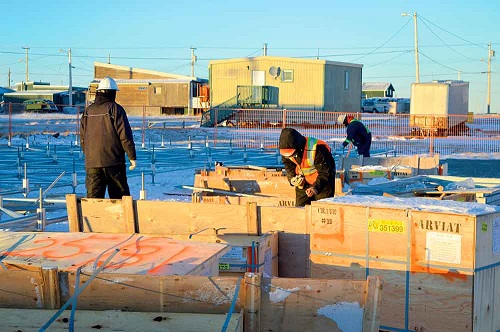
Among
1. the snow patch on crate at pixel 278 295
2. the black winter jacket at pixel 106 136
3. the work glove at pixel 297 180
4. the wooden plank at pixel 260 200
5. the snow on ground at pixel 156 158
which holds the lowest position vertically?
the snow on ground at pixel 156 158

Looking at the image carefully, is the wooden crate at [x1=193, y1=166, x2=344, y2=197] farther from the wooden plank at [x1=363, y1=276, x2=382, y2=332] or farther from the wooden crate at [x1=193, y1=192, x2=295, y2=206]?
the wooden plank at [x1=363, y1=276, x2=382, y2=332]

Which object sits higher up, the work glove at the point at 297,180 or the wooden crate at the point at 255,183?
the work glove at the point at 297,180

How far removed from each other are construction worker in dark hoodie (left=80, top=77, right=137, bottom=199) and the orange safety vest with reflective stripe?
6.69 ft

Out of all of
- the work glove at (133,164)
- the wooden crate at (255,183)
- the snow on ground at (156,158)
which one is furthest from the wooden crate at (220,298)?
the snow on ground at (156,158)

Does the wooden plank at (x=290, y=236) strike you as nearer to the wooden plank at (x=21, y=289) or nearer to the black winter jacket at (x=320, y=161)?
the black winter jacket at (x=320, y=161)

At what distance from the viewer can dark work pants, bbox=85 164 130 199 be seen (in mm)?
A: 9047

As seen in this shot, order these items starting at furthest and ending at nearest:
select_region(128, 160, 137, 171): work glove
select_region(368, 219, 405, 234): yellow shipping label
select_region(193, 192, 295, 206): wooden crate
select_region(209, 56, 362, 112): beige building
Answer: select_region(209, 56, 362, 112): beige building → select_region(193, 192, 295, 206): wooden crate → select_region(128, 160, 137, 171): work glove → select_region(368, 219, 405, 234): yellow shipping label

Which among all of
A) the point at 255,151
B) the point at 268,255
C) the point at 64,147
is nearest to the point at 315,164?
the point at 268,255

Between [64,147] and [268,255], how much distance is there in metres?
27.0

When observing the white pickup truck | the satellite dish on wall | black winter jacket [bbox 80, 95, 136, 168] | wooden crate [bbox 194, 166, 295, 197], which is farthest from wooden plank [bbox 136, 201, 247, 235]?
the white pickup truck

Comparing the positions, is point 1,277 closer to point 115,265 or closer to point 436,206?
point 115,265

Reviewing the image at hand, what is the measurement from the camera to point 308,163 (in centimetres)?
855

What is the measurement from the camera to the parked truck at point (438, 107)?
37.8 meters

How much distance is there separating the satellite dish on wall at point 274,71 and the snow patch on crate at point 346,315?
151 ft
